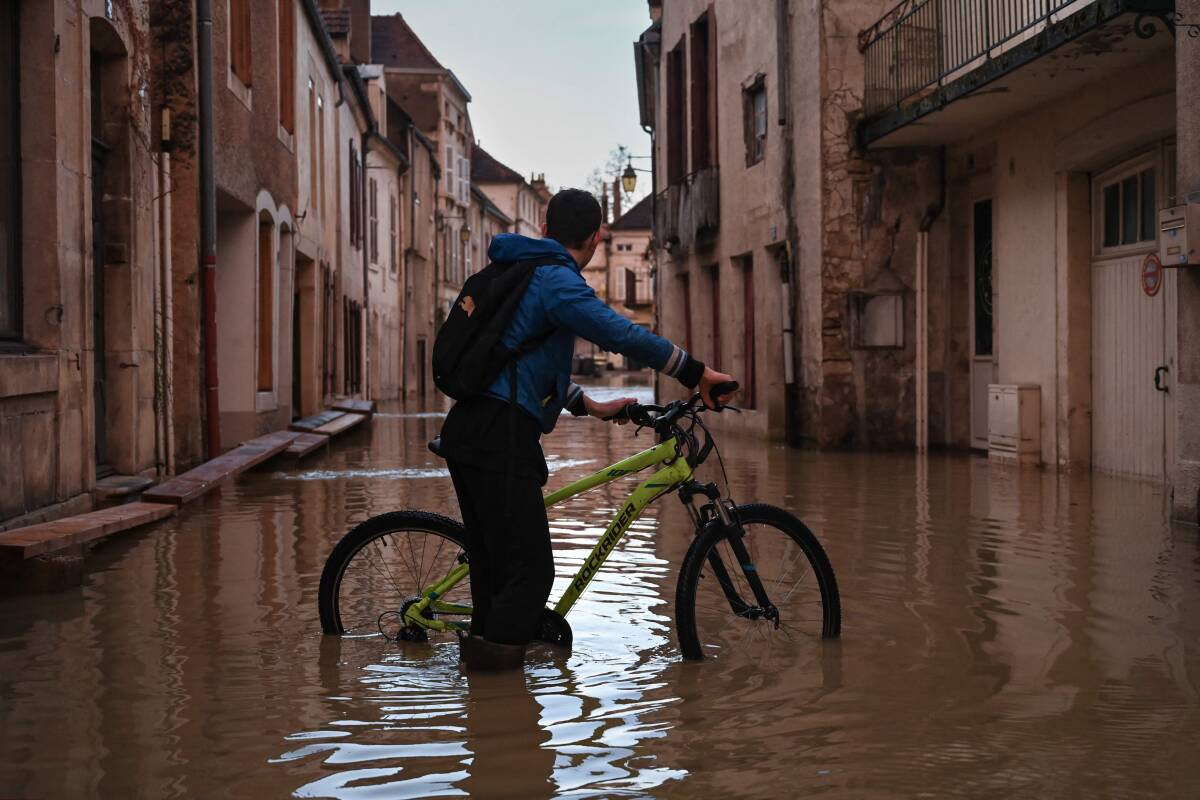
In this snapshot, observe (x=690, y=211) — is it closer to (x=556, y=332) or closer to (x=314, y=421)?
(x=314, y=421)

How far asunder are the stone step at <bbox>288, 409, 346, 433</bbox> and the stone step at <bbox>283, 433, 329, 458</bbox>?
0.46 m

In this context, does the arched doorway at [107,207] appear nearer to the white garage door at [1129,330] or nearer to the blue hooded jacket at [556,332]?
the blue hooded jacket at [556,332]

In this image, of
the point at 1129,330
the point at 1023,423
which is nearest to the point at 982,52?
the point at 1129,330

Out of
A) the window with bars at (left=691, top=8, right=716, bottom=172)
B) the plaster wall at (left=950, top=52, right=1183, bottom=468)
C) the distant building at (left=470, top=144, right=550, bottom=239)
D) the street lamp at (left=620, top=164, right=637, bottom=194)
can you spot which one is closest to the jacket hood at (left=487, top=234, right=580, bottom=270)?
the plaster wall at (left=950, top=52, right=1183, bottom=468)

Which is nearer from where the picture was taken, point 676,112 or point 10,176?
point 10,176

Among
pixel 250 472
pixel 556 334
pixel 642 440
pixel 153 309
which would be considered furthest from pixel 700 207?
pixel 556 334

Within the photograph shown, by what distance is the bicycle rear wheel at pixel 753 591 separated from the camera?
5.07 meters

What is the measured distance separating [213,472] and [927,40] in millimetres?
9046

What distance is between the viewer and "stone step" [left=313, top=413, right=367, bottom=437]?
17.9 metres

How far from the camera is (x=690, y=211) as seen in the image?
2412 centimetres

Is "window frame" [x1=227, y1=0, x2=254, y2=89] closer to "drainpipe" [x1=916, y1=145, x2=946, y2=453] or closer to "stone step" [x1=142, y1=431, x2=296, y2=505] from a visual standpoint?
"stone step" [x1=142, y1=431, x2=296, y2=505]

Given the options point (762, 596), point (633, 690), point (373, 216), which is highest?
point (373, 216)

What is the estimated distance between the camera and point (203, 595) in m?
6.81

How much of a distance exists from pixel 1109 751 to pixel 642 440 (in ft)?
52.5
